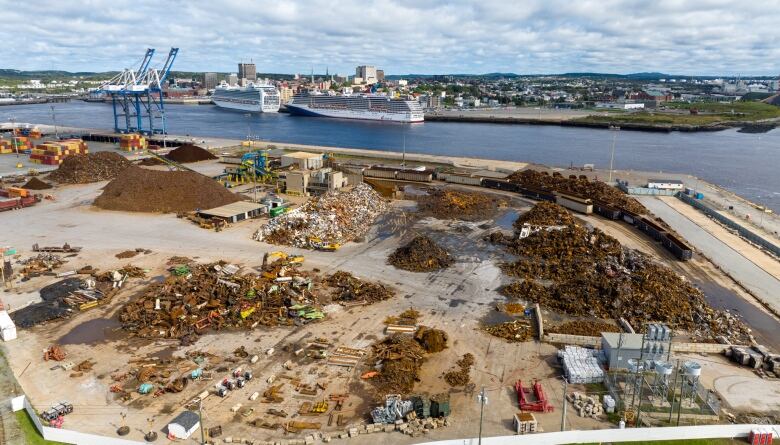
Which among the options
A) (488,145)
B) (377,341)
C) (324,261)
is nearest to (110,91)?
(488,145)

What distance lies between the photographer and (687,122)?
382ft

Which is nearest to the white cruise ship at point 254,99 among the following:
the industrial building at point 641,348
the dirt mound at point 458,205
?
the dirt mound at point 458,205

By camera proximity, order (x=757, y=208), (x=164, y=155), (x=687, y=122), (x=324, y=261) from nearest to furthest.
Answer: (x=324, y=261) < (x=757, y=208) < (x=164, y=155) < (x=687, y=122)

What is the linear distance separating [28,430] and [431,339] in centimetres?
1304

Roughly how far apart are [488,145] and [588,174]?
106ft

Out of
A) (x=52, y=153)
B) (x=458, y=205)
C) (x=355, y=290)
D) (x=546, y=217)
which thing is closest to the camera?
(x=355, y=290)

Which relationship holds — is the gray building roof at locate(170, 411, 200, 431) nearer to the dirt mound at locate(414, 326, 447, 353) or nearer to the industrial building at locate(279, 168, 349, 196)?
the dirt mound at locate(414, 326, 447, 353)

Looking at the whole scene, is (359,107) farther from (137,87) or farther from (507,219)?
(507,219)

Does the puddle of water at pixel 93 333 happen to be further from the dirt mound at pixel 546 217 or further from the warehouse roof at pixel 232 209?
the dirt mound at pixel 546 217

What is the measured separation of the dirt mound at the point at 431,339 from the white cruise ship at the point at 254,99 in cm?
13195

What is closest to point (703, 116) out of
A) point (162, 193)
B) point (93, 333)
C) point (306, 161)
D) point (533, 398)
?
point (306, 161)

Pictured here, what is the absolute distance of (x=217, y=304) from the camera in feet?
70.6

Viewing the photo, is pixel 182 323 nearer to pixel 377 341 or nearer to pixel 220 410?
pixel 220 410

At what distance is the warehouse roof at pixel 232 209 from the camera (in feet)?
114
